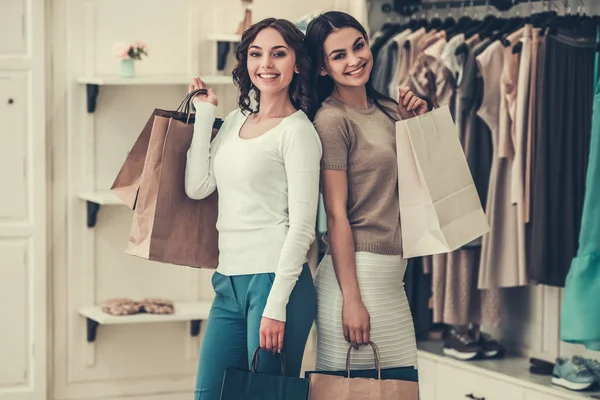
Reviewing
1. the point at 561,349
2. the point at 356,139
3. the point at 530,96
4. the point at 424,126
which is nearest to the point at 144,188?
the point at 356,139

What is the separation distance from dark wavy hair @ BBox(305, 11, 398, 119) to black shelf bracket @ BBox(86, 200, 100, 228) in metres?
1.78

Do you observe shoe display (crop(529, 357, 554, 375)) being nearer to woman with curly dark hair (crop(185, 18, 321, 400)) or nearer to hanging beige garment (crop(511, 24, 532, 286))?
hanging beige garment (crop(511, 24, 532, 286))

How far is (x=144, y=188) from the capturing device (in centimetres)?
248

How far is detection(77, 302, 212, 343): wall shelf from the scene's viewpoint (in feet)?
12.8

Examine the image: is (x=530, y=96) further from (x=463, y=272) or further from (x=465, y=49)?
(x=463, y=272)

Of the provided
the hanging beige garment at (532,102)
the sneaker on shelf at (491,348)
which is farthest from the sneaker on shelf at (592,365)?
the hanging beige garment at (532,102)

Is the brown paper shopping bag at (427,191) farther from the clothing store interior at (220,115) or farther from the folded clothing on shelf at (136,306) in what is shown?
the folded clothing on shelf at (136,306)

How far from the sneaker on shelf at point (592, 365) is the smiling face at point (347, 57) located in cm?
155

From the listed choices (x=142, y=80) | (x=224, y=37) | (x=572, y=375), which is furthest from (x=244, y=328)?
(x=224, y=37)

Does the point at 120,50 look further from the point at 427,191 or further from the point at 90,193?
the point at 427,191

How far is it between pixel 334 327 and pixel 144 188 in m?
0.56

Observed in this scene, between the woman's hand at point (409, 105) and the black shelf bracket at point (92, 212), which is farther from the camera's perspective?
the black shelf bracket at point (92, 212)

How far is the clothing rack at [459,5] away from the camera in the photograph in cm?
381
